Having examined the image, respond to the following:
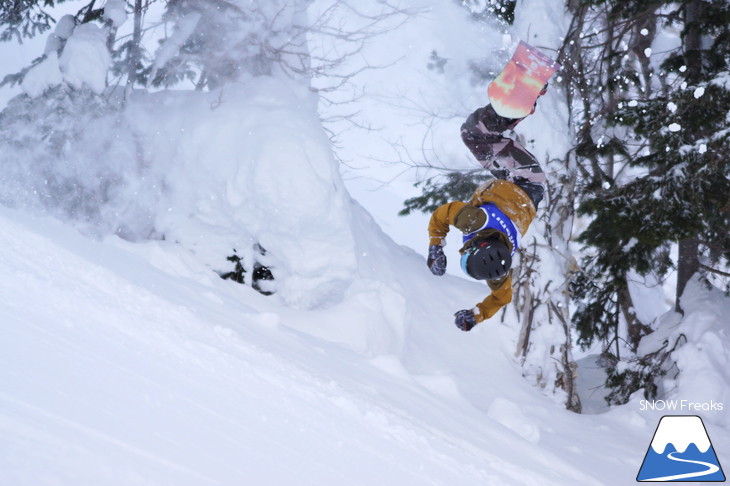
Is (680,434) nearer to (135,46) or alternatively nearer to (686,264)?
(686,264)

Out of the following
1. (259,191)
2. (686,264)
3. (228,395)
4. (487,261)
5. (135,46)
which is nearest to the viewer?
(228,395)

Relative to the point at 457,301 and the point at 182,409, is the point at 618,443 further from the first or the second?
the point at 182,409

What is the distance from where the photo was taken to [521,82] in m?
3.51

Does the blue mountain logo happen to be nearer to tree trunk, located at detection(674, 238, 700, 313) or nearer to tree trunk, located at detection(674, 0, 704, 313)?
tree trunk, located at detection(674, 0, 704, 313)

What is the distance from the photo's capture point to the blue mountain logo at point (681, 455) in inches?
203

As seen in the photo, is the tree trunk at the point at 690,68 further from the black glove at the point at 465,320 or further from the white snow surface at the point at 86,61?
the white snow surface at the point at 86,61

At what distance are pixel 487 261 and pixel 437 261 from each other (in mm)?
476

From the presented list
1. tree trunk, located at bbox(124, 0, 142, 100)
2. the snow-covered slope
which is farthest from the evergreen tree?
tree trunk, located at bbox(124, 0, 142, 100)

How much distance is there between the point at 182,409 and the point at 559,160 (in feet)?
17.7

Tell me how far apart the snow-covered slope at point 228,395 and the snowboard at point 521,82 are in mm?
1859

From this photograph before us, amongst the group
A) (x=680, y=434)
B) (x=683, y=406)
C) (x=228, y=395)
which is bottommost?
(x=228, y=395)

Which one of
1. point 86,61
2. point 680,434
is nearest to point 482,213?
point 680,434

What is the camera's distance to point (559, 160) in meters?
7.08

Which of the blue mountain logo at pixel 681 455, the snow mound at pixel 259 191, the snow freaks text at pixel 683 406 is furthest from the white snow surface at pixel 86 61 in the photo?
the snow freaks text at pixel 683 406
